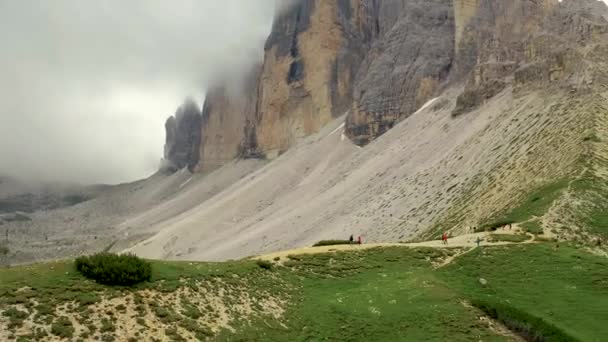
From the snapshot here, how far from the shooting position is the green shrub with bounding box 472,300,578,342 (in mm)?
20019

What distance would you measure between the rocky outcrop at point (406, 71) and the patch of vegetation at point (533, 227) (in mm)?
71160

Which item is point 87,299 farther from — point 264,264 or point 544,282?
point 544,282

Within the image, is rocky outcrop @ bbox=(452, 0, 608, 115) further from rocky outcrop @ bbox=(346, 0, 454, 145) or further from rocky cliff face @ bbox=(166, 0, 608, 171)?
rocky outcrop @ bbox=(346, 0, 454, 145)

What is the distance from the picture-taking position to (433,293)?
78.3ft

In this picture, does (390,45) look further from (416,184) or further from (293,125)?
(416,184)

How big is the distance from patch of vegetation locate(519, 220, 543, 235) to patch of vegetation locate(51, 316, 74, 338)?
78.3 feet

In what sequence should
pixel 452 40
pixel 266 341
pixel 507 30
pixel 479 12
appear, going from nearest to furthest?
1. pixel 266 341
2. pixel 507 30
3. pixel 479 12
4. pixel 452 40

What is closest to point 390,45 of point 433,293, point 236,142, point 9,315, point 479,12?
point 479,12

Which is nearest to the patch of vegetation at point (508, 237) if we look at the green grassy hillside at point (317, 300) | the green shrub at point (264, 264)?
the green grassy hillside at point (317, 300)

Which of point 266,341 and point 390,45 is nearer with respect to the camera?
point 266,341

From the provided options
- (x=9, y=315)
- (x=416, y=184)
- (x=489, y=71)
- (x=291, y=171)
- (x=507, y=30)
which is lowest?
(x=9, y=315)

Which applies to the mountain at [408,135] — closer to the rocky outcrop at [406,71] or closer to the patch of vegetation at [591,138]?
the patch of vegetation at [591,138]

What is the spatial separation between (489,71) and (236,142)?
123817 mm

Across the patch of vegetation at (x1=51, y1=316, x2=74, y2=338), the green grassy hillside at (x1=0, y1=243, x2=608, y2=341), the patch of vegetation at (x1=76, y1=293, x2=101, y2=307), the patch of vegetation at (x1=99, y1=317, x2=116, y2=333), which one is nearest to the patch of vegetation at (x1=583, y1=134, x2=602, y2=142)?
the green grassy hillside at (x1=0, y1=243, x2=608, y2=341)
